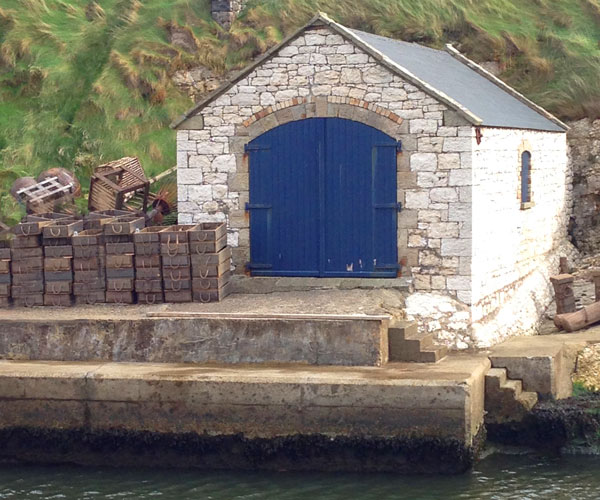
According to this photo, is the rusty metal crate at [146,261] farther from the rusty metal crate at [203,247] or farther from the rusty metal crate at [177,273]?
the rusty metal crate at [203,247]

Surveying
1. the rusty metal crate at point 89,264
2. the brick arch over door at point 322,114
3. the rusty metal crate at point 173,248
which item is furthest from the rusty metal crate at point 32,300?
the brick arch over door at point 322,114

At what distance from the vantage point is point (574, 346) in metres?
17.0

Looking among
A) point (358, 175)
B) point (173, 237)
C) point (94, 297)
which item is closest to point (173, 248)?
point (173, 237)

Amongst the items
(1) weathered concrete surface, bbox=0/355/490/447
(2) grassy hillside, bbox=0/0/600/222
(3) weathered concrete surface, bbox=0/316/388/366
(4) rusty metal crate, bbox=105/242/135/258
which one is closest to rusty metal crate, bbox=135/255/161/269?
(4) rusty metal crate, bbox=105/242/135/258

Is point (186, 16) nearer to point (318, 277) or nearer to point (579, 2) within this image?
point (579, 2)

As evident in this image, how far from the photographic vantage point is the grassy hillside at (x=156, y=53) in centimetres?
2480

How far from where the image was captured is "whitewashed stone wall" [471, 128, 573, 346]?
17.2 metres

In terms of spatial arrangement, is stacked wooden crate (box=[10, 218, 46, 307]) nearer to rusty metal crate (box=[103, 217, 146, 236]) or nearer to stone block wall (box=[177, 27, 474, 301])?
rusty metal crate (box=[103, 217, 146, 236])

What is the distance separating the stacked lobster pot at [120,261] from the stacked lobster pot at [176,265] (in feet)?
1.54

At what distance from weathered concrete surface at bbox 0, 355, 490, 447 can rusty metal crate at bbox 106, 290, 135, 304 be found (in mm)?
1637

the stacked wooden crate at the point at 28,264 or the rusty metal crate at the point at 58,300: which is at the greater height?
the stacked wooden crate at the point at 28,264

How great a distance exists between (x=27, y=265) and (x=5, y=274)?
423mm

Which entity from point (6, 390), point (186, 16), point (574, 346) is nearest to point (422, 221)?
point (574, 346)

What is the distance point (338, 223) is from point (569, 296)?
450cm
